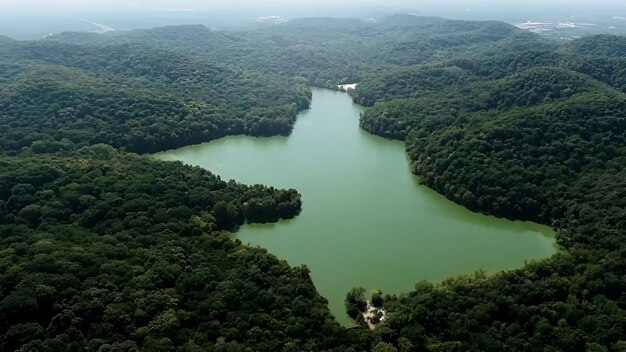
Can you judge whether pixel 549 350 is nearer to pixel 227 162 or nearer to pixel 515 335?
pixel 515 335

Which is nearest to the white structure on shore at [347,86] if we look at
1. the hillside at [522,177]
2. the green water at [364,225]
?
the hillside at [522,177]

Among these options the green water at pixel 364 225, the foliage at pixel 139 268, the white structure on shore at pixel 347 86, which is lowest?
the green water at pixel 364 225

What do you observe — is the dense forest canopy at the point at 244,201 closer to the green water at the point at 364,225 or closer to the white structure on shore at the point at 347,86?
the green water at the point at 364,225

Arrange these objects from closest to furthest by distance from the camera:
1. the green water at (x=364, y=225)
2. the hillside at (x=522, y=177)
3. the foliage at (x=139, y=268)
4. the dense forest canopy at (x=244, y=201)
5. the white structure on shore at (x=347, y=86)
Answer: the foliage at (x=139, y=268), the dense forest canopy at (x=244, y=201), the hillside at (x=522, y=177), the green water at (x=364, y=225), the white structure on shore at (x=347, y=86)

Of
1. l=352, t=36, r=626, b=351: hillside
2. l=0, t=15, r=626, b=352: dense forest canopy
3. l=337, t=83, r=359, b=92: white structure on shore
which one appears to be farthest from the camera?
l=337, t=83, r=359, b=92: white structure on shore

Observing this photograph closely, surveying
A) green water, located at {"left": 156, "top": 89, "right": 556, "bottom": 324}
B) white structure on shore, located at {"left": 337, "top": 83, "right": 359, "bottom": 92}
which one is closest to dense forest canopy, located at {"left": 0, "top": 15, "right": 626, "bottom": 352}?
green water, located at {"left": 156, "top": 89, "right": 556, "bottom": 324}

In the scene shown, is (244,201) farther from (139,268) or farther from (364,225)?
(139,268)

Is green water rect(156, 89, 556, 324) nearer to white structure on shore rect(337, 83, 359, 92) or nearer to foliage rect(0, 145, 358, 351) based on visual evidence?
foliage rect(0, 145, 358, 351)

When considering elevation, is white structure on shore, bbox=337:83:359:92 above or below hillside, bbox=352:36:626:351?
below
